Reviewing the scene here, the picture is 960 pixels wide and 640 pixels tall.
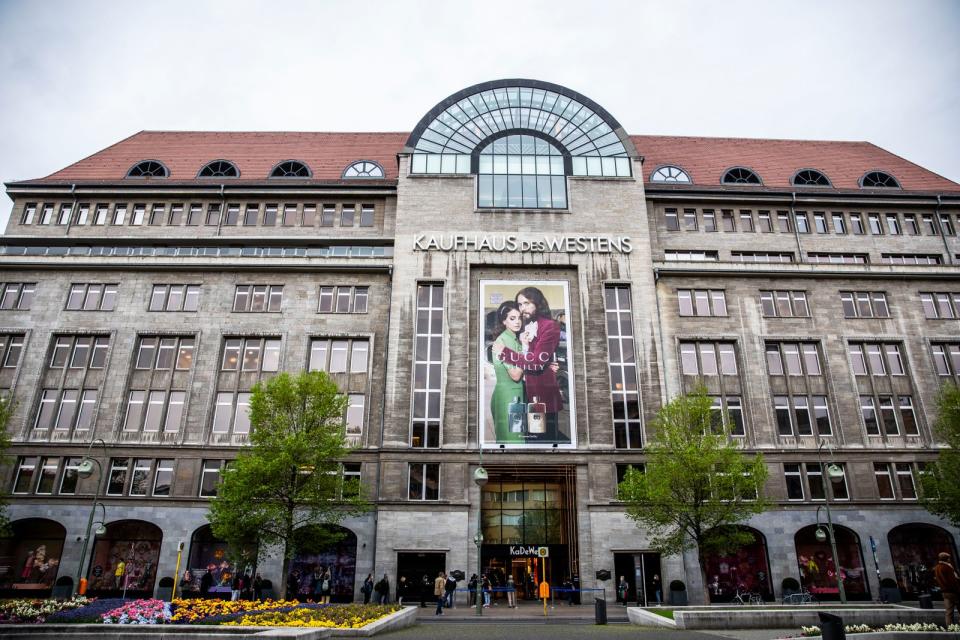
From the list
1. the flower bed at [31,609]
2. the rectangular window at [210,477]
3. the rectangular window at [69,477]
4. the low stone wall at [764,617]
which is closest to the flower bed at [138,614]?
the flower bed at [31,609]

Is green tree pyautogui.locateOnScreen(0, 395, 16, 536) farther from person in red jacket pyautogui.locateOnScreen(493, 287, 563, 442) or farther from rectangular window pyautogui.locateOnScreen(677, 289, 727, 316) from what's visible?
rectangular window pyautogui.locateOnScreen(677, 289, 727, 316)

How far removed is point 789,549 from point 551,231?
24443 mm

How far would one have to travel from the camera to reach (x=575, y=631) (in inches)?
783

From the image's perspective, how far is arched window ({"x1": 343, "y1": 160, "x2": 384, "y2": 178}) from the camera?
4672 centimetres

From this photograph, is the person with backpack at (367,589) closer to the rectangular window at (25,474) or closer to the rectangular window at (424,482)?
the rectangular window at (424,482)

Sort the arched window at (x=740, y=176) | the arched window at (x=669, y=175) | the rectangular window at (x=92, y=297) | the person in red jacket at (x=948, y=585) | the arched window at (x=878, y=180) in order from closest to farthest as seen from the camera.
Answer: the person in red jacket at (x=948, y=585), the rectangular window at (x=92, y=297), the arched window at (x=669, y=175), the arched window at (x=740, y=176), the arched window at (x=878, y=180)

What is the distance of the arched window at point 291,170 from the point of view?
47.0m

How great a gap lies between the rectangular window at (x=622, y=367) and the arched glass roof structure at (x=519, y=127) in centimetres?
992

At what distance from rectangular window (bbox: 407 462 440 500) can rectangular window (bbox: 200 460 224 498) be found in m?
11.5

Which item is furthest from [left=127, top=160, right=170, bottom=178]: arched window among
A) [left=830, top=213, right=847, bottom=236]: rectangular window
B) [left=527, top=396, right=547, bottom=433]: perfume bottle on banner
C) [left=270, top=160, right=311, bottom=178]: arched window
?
[left=830, top=213, right=847, bottom=236]: rectangular window

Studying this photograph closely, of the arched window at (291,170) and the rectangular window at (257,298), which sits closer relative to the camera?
the rectangular window at (257,298)

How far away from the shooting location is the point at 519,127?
45.2 metres

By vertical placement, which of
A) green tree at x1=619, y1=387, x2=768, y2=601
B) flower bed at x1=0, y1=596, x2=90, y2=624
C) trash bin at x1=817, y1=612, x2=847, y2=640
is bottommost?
flower bed at x1=0, y1=596, x2=90, y2=624

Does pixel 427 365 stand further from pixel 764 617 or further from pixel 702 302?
pixel 764 617
